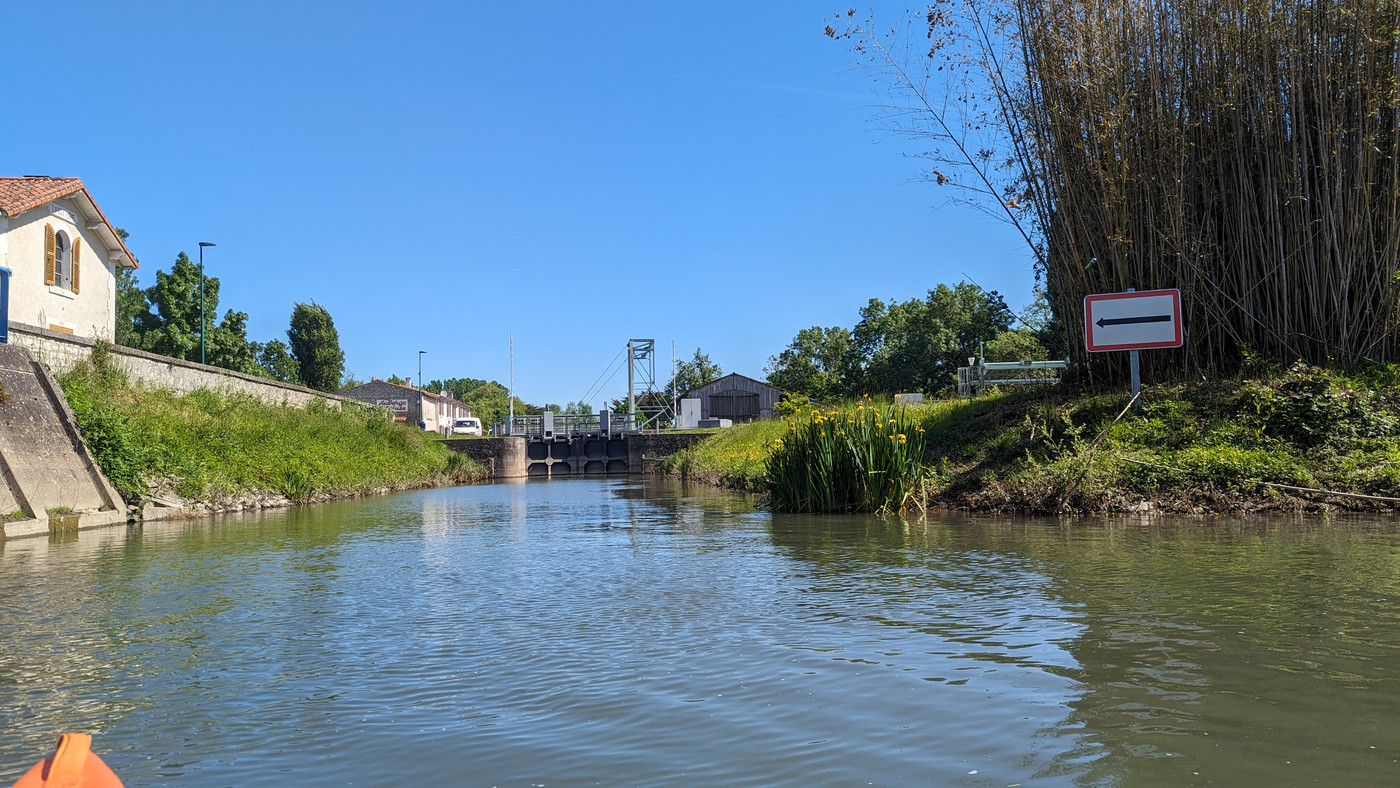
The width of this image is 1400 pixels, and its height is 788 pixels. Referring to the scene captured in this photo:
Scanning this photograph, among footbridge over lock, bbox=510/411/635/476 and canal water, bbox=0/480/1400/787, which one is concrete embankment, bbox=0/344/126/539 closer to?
canal water, bbox=0/480/1400/787

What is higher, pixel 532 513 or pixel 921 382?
pixel 921 382

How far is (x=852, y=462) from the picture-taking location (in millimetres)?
10812

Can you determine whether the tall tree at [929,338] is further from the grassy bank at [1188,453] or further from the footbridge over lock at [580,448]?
the grassy bank at [1188,453]

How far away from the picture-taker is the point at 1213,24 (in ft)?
36.1

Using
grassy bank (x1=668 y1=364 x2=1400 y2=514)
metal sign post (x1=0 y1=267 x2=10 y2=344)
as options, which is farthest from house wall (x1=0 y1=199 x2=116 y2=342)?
grassy bank (x1=668 y1=364 x2=1400 y2=514)

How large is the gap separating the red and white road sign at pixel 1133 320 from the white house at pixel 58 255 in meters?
20.6

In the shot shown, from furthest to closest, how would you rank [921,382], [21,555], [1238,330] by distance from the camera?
[921,382] < [1238,330] < [21,555]

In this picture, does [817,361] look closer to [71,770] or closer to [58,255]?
[58,255]

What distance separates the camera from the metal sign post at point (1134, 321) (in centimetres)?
1065

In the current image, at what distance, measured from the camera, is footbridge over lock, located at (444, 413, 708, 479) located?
45562mm

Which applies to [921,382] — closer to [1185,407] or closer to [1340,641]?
[1185,407]

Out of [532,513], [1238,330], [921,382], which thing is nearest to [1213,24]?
[1238,330]

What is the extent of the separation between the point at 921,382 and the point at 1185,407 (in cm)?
3703

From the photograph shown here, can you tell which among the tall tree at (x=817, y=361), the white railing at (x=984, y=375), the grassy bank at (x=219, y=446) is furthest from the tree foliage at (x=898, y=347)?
Answer: the grassy bank at (x=219, y=446)
